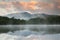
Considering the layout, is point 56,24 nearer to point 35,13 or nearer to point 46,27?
point 46,27

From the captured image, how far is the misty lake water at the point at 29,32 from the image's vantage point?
1.50m

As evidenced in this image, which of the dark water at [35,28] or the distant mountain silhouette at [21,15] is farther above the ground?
the distant mountain silhouette at [21,15]

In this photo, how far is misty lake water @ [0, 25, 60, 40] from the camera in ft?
4.91

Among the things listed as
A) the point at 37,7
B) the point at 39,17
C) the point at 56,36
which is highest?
the point at 37,7

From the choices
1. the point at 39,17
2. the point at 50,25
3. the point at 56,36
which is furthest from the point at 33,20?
the point at 56,36

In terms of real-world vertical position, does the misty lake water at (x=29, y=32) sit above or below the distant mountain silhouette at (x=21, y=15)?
below

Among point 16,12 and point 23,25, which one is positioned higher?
point 16,12

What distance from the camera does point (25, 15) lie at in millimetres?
1520

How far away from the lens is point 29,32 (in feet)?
4.99

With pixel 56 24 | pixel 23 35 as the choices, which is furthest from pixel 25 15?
pixel 56 24

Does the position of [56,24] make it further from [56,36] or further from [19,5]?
[19,5]

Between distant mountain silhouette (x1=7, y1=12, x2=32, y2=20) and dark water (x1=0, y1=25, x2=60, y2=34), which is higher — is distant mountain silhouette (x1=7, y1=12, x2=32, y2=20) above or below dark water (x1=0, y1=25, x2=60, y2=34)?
above

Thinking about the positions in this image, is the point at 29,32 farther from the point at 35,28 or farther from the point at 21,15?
the point at 21,15

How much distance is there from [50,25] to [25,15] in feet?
0.95
